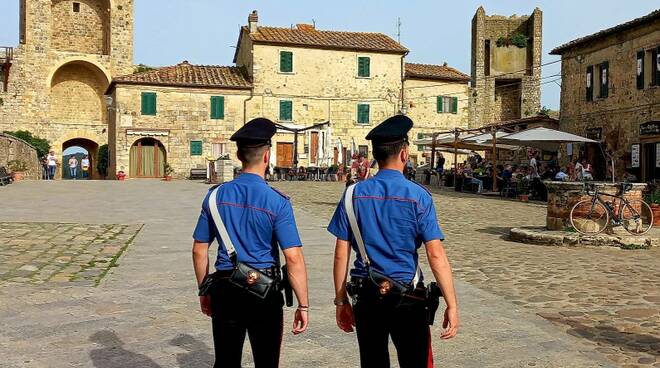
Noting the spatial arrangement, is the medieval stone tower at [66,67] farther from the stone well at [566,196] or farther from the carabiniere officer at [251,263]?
the carabiniere officer at [251,263]

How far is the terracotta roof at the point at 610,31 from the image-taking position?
868 inches

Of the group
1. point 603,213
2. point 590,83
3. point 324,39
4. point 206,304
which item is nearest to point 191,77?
Result: point 324,39

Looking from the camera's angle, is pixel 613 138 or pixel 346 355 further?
pixel 613 138

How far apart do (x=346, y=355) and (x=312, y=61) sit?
112 feet

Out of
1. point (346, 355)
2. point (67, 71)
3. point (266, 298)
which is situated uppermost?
point (67, 71)

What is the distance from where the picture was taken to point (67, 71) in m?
41.5

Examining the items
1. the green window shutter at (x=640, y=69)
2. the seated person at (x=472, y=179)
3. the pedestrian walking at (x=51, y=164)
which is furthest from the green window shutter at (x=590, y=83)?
the pedestrian walking at (x=51, y=164)

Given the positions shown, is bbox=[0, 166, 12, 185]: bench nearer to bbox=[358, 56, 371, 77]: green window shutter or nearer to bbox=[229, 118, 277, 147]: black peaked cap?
bbox=[358, 56, 371, 77]: green window shutter

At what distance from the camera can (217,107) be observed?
120 ft

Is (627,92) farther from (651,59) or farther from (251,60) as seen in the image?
(251,60)

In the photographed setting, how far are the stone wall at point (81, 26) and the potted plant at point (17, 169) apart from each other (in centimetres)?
1548

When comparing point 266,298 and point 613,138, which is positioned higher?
point 613,138

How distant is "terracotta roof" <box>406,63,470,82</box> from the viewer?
4028cm

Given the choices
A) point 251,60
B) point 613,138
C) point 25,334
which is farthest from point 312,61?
point 25,334
